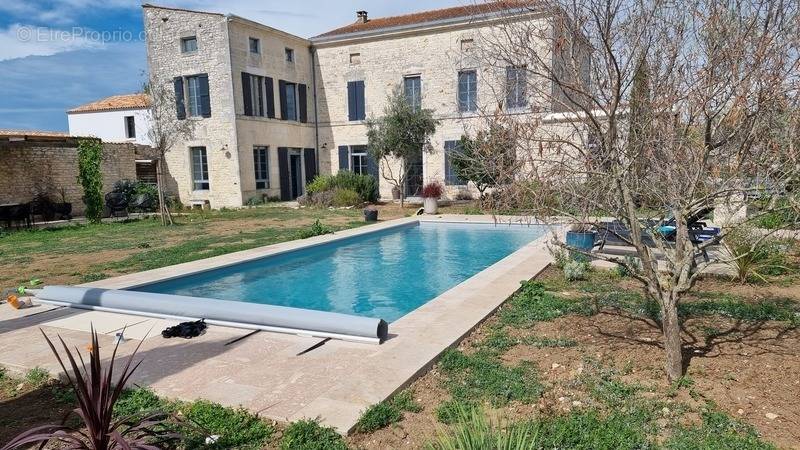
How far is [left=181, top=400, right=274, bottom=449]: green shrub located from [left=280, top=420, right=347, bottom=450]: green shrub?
18cm

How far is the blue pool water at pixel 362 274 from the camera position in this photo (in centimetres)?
791

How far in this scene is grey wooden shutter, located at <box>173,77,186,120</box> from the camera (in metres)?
21.8

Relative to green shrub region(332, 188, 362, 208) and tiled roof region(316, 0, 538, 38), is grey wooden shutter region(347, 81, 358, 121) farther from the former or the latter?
green shrub region(332, 188, 362, 208)

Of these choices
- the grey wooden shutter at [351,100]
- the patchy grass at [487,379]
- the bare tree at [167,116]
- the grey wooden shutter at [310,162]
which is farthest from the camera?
the grey wooden shutter at [310,162]

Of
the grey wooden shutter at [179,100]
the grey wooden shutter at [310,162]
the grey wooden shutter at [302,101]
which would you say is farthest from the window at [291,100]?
the grey wooden shutter at [179,100]

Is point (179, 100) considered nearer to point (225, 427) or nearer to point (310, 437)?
point (225, 427)

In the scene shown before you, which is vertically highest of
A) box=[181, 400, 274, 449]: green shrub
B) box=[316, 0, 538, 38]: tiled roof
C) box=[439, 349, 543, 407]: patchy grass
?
box=[316, 0, 538, 38]: tiled roof

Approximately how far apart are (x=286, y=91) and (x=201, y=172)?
218 inches

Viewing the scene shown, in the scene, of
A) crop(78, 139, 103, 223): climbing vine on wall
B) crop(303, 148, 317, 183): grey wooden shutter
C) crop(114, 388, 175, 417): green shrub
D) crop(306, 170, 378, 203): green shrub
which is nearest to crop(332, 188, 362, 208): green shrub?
crop(306, 170, 378, 203): green shrub

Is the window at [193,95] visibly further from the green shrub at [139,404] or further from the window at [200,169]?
the green shrub at [139,404]

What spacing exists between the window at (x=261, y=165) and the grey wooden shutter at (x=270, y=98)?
162 centimetres

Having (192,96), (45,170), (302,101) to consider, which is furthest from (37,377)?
(302,101)

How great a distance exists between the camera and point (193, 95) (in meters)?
21.5

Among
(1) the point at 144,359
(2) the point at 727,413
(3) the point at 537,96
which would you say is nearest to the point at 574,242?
(3) the point at 537,96
